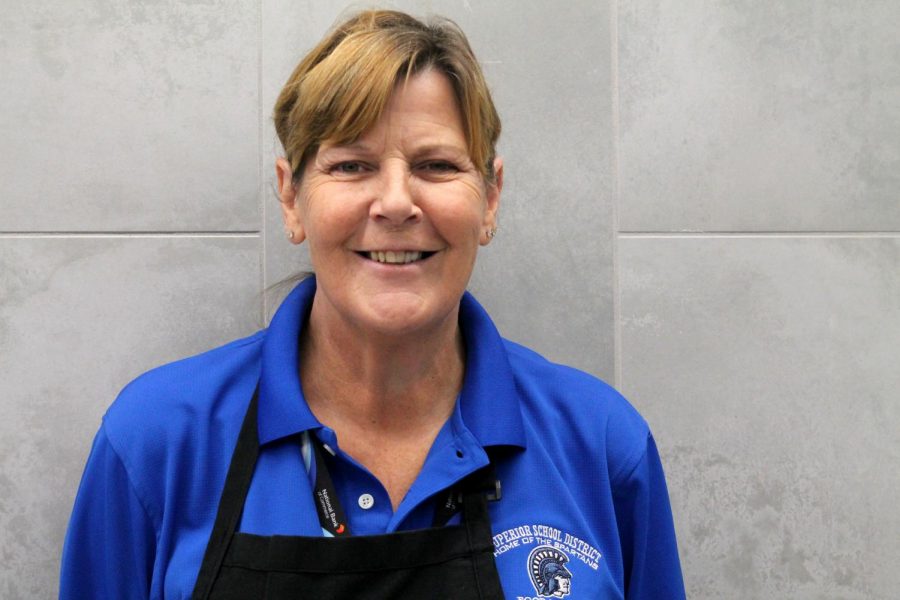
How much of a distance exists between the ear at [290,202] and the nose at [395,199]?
16 cm

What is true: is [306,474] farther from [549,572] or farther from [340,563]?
[549,572]

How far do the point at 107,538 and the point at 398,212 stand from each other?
2.16 ft

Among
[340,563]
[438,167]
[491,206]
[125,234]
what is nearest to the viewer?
[340,563]

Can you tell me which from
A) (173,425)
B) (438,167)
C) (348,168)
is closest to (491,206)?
(438,167)

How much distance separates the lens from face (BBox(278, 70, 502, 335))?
1288 millimetres

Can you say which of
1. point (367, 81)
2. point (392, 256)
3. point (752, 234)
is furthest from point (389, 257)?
point (752, 234)

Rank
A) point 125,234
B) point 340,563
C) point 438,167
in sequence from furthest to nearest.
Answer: point 125,234
point 438,167
point 340,563

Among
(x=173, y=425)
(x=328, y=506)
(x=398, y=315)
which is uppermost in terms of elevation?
(x=398, y=315)

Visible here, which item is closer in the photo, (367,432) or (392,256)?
(392,256)

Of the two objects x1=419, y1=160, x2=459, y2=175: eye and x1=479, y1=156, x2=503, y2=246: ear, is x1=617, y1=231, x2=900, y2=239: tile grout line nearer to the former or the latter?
x1=479, y1=156, x2=503, y2=246: ear

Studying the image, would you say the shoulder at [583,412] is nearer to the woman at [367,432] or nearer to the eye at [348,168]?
the woman at [367,432]

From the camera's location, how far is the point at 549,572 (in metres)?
1.32

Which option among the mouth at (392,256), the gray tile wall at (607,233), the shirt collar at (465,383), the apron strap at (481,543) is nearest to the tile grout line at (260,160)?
the gray tile wall at (607,233)

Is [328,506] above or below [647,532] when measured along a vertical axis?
above
